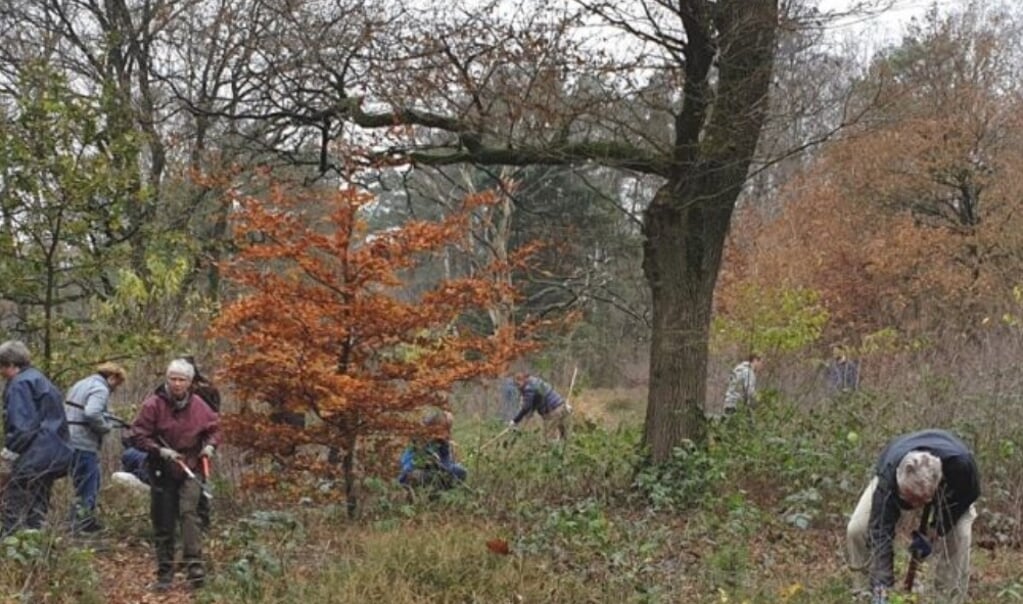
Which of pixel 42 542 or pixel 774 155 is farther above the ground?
pixel 774 155

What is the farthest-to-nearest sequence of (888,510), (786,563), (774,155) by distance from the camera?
1. (774,155)
2. (786,563)
3. (888,510)

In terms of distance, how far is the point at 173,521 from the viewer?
6457 millimetres

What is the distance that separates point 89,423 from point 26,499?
1090 millimetres

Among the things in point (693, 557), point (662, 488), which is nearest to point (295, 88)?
point (662, 488)

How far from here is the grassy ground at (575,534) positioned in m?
5.54

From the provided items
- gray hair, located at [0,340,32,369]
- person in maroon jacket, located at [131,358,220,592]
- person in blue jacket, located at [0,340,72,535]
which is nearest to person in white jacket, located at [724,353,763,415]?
person in maroon jacket, located at [131,358,220,592]

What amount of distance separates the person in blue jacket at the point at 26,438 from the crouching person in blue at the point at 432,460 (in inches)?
110

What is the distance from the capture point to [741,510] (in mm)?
7320

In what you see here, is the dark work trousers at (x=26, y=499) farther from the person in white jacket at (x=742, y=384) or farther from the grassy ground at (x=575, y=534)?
the person in white jacket at (x=742, y=384)

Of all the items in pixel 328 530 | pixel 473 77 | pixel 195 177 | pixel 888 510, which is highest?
pixel 473 77

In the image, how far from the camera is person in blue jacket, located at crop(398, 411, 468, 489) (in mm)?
8221

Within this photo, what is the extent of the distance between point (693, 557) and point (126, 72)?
1156cm

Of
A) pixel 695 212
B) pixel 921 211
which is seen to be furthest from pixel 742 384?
pixel 921 211

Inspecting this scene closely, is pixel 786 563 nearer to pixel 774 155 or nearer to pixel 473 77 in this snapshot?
pixel 774 155
